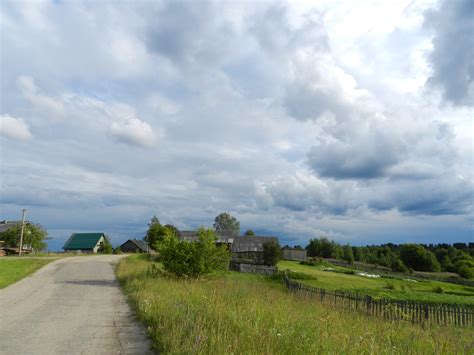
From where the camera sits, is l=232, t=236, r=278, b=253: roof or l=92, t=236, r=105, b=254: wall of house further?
l=92, t=236, r=105, b=254: wall of house

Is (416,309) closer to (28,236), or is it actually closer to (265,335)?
(265,335)

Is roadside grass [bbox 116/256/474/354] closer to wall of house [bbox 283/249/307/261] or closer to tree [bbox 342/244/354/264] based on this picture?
wall of house [bbox 283/249/307/261]

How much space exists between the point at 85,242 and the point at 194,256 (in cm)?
7727

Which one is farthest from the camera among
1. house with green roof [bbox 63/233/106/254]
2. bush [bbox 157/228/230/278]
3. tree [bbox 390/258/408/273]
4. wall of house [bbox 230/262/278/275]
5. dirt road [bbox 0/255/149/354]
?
house with green roof [bbox 63/233/106/254]

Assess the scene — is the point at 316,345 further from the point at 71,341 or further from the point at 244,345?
the point at 71,341

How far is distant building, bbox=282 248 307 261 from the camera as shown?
83.5 metres

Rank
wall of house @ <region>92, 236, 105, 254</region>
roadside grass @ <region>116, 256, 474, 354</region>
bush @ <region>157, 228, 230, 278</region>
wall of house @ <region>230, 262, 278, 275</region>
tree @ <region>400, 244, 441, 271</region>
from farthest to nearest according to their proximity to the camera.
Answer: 1. wall of house @ <region>92, 236, 105, 254</region>
2. tree @ <region>400, 244, 441, 271</region>
3. wall of house @ <region>230, 262, 278, 275</region>
4. bush @ <region>157, 228, 230, 278</region>
5. roadside grass @ <region>116, 256, 474, 354</region>

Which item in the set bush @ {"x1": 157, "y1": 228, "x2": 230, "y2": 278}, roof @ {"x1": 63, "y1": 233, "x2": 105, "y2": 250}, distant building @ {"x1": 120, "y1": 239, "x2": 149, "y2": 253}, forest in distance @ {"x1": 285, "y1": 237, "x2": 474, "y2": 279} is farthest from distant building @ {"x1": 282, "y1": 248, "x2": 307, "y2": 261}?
bush @ {"x1": 157, "y1": 228, "x2": 230, "y2": 278}

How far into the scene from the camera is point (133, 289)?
48.6 feet

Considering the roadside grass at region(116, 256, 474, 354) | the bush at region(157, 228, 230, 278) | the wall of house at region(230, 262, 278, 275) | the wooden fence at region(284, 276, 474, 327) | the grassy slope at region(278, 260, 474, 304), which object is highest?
the bush at region(157, 228, 230, 278)

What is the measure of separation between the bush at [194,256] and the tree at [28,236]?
167 feet

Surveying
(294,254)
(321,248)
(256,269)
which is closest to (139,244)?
(294,254)

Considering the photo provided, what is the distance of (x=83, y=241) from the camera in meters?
88.4

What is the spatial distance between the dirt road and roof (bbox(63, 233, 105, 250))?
3007 inches
